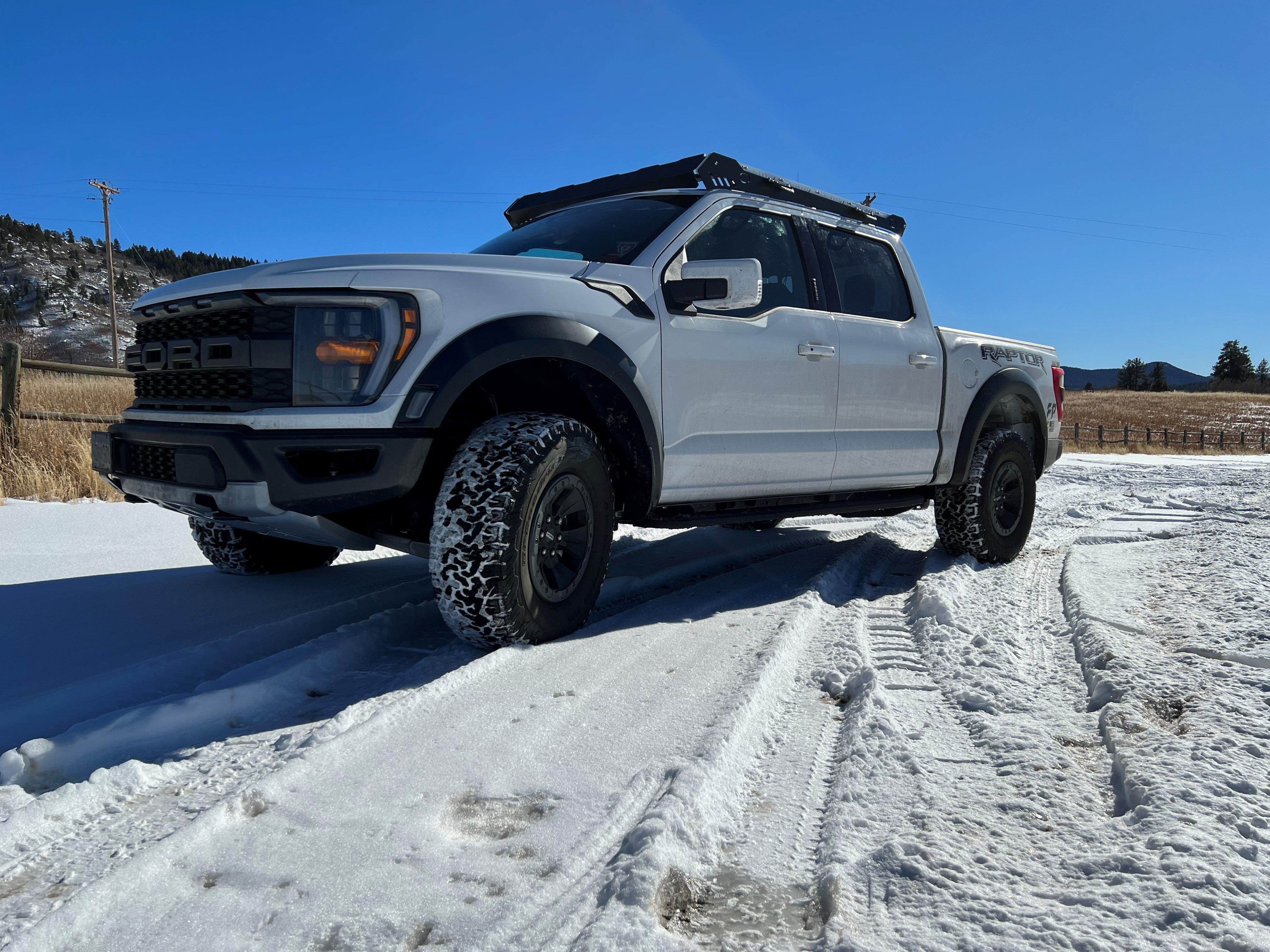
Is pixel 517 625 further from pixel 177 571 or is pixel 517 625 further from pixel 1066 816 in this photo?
pixel 177 571

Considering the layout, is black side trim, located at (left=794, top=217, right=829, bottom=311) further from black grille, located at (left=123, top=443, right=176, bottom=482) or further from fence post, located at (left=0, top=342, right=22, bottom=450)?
fence post, located at (left=0, top=342, right=22, bottom=450)

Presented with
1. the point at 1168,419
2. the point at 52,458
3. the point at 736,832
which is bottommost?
the point at 736,832

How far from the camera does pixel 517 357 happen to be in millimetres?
2750

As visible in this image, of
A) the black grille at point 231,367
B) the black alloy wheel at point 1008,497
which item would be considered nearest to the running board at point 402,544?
the black grille at point 231,367

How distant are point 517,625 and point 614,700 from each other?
19.7 inches

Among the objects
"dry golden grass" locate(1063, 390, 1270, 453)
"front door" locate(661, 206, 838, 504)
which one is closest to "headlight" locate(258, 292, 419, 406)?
"front door" locate(661, 206, 838, 504)

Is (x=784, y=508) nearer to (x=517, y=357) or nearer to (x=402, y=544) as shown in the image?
(x=517, y=357)

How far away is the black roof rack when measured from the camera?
4023 mm

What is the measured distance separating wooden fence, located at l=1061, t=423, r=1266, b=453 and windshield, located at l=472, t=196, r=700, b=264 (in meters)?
35.3

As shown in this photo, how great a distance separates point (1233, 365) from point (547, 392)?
121m

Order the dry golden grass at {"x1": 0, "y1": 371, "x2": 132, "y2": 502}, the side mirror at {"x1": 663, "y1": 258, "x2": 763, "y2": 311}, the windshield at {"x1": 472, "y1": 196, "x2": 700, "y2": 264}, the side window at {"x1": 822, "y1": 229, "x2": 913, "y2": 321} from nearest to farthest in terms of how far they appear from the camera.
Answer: the side mirror at {"x1": 663, "y1": 258, "x2": 763, "y2": 311}, the windshield at {"x1": 472, "y1": 196, "x2": 700, "y2": 264}, the side window at {"x1": 822, "y1": 229, "x2": 913, "y2": 321}, the dry golden grass at {"x1": 0, "y1": 371, "x2": 132, "y2": 502}

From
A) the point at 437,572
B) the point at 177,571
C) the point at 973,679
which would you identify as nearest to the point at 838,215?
the point at 973,679

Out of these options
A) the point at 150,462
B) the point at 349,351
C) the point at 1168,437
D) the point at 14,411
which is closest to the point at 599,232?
the point at 349,351

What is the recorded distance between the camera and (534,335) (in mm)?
2773
